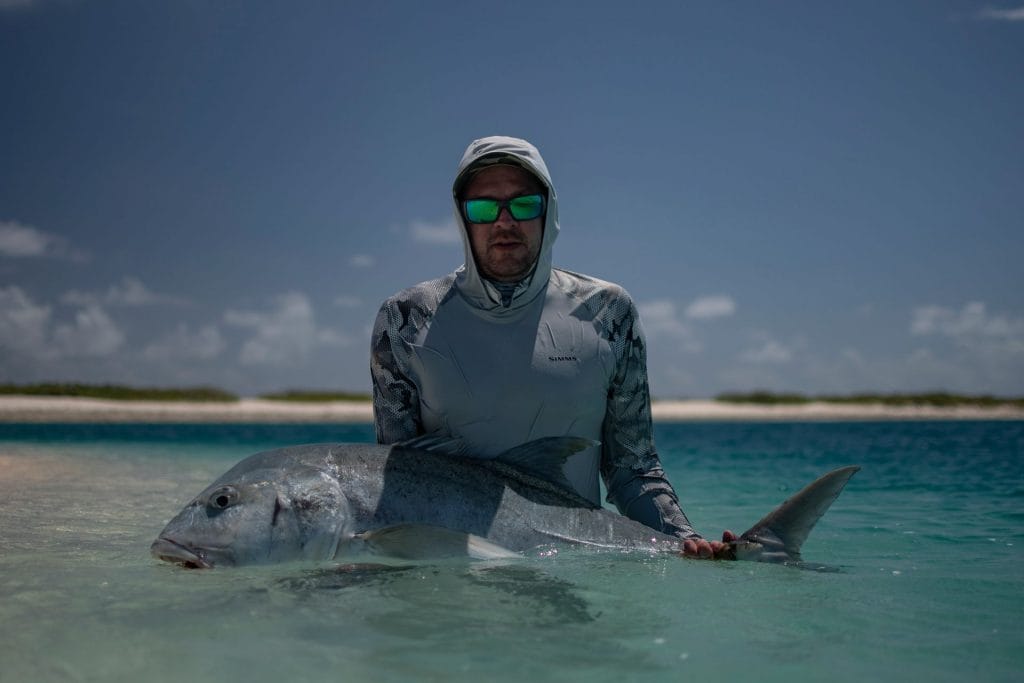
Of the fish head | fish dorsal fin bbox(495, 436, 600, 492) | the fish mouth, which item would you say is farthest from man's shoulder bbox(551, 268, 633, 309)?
the fish mouth

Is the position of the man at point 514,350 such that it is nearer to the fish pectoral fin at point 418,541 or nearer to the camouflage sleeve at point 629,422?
the camouflage sleeve at point 629,422

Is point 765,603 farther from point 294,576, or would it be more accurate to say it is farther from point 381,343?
point 381,343

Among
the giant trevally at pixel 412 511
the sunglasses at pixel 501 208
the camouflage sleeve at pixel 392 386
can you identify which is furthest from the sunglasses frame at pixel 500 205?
the giant trevally at pixel 412 511

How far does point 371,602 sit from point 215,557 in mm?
677

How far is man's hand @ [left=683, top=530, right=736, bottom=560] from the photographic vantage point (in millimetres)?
3686

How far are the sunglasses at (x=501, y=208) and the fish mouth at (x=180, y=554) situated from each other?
6.51 ft

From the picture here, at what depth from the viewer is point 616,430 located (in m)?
4.37

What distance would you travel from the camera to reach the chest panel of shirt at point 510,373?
405cm

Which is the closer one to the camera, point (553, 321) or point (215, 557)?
point (215, 557)

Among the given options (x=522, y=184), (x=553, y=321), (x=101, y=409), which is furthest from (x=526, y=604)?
(x=101, y=409)

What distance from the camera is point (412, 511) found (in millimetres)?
3502

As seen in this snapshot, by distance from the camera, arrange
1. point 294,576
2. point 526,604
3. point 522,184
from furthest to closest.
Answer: point 522,184, point 294,576, point 526,604

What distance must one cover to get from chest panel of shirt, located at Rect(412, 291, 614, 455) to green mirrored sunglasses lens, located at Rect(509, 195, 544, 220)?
1.52 feet

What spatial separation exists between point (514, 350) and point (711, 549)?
4.36 feet
